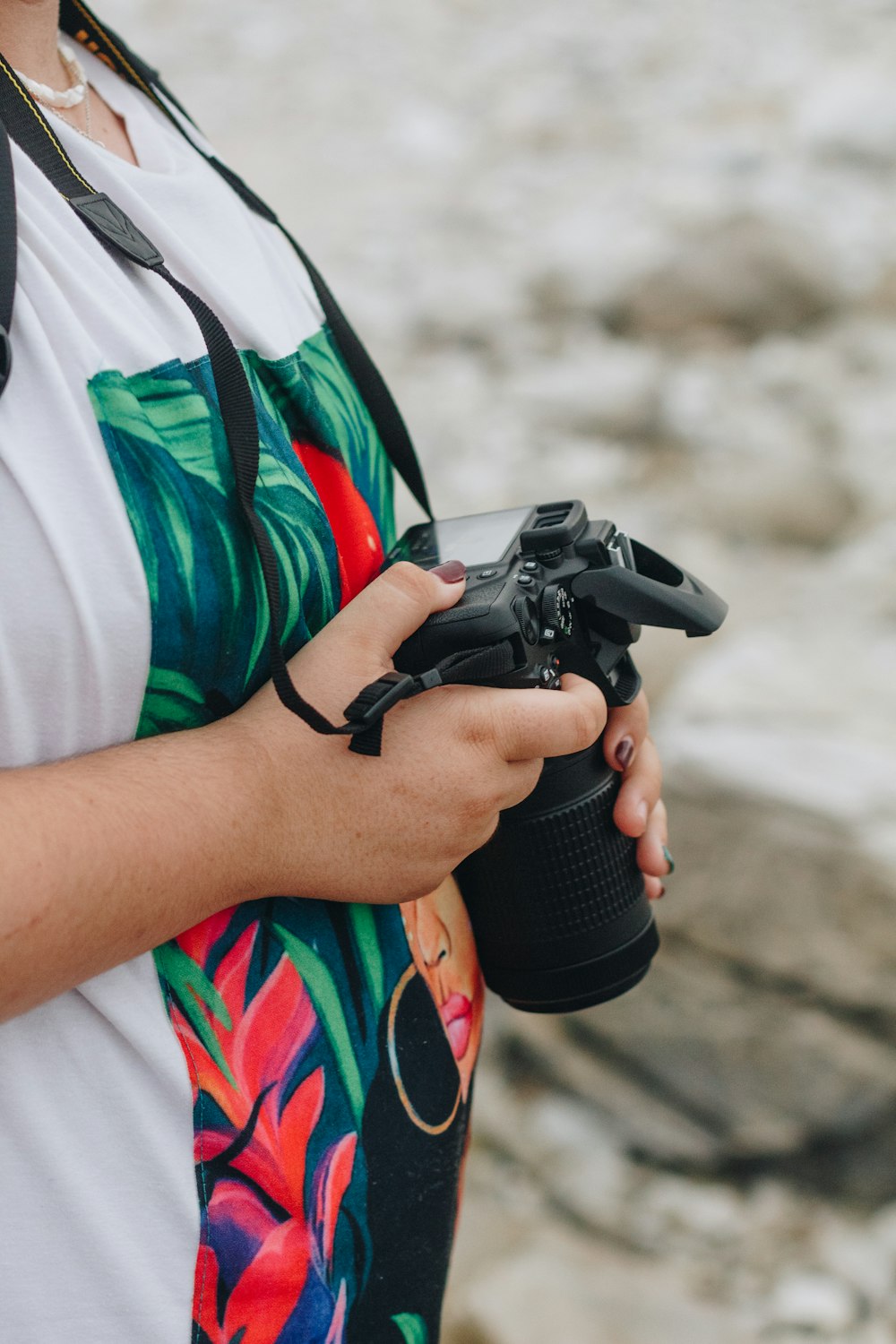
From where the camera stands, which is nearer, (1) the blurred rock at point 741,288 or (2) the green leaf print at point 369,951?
(2) the green leaf print at point 369,951

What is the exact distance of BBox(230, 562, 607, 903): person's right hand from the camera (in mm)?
495

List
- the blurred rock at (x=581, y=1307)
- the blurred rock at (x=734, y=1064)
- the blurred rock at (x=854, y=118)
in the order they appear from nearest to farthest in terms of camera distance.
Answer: the blurred rock at (x=581, y=1307) < the blurred rock at (x=734, y=1064) < the blurred rock at (x=854, y=118)

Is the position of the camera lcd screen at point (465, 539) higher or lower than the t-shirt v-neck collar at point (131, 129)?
lower

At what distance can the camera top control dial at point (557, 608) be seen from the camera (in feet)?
1.86

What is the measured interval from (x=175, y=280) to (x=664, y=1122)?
1.23 m

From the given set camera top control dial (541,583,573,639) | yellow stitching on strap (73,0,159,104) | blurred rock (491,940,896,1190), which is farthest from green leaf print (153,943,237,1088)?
blurred rock (491,940,896,1190)

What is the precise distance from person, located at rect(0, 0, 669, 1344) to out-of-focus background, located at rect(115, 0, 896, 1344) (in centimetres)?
82

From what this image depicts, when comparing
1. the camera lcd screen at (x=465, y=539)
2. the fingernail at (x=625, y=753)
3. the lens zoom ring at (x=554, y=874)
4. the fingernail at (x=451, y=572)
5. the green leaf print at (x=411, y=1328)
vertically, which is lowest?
the green leaf print at (x=411, y=1328)

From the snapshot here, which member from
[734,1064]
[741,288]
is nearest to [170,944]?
[734,1064]

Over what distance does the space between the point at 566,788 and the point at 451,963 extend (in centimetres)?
11

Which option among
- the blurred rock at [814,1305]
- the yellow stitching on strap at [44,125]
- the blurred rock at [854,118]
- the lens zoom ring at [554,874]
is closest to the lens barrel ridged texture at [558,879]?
the lens zoom ring at [554,874]

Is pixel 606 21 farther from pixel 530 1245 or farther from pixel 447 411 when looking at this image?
pixel 530 1245

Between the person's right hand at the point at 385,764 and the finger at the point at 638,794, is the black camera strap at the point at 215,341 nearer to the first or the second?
the person's right hand at the point at 385,764

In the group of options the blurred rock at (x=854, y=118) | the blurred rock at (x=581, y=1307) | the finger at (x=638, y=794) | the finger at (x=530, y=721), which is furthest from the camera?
the blurred rock at (x=854, y=118)
